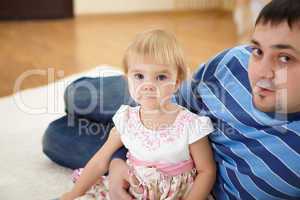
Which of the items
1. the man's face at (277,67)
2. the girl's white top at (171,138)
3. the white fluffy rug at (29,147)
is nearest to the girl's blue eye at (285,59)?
the man's face at (277,67)

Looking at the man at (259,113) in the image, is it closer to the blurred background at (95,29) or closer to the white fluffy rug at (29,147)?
the white fluffy rug at (29,147)

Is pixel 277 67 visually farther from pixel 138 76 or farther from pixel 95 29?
pixel 95 29

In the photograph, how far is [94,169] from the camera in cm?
123

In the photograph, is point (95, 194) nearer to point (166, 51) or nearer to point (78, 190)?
point (78, 190)

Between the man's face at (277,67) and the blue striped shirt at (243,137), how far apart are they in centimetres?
5

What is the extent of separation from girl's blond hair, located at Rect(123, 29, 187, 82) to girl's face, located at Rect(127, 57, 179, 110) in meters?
0.01

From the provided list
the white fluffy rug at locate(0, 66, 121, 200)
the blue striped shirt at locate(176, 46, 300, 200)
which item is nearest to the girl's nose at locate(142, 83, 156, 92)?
the blue striped shirt at locate(176, 46, 300, 200)

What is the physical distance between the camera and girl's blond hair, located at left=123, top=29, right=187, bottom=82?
108 centimetres

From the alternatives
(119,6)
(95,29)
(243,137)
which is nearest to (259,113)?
(243,137)

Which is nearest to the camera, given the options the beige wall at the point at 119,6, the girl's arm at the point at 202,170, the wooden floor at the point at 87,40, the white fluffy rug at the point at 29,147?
the girl's arm at the point at 202,170

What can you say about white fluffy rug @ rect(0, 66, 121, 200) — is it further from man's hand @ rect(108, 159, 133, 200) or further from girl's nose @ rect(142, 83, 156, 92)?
girl's nose @ rect(142, 83, 156, 92)

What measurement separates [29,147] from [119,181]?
2.96 feet

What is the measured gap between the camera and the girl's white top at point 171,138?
1082mm

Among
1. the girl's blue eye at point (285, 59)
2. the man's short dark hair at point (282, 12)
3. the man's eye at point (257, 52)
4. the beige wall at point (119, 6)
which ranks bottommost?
the girl's blue eye at point (285, 59)
